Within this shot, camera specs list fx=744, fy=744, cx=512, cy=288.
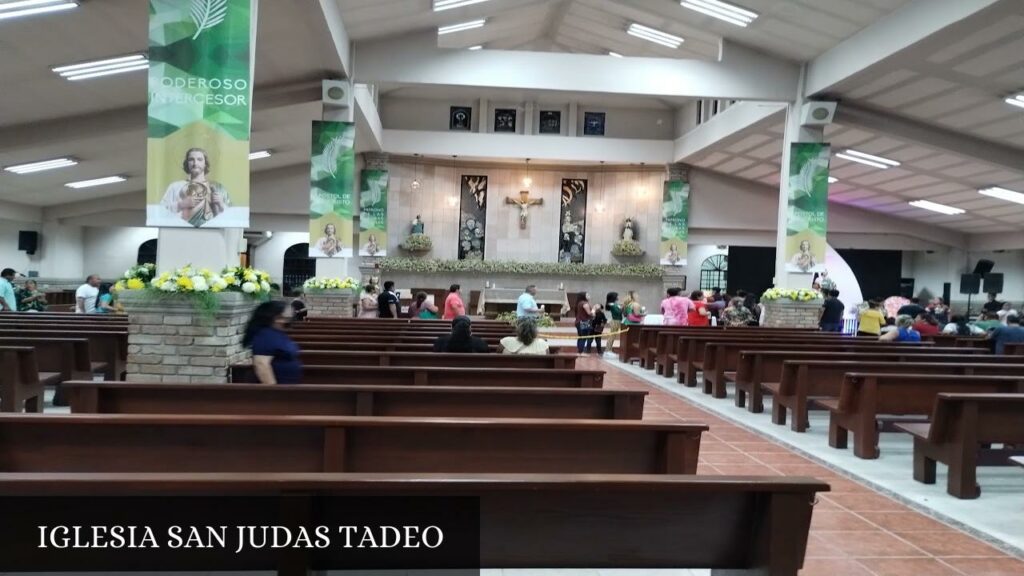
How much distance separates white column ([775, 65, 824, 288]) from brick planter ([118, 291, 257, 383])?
1164cm

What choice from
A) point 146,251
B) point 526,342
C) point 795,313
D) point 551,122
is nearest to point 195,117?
point 526,342

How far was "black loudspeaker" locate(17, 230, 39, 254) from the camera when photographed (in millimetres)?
20570

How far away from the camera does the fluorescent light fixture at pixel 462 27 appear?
655 inches

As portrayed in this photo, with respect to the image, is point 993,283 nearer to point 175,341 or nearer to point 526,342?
point 526,342

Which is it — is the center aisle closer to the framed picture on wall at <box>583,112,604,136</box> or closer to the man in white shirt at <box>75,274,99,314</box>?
the man in white shirt at <box>75,274,99,314</box>

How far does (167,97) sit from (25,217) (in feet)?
55.9

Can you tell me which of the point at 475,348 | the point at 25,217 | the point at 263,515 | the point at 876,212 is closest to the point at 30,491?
the point at 263,515

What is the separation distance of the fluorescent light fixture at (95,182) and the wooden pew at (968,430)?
20275mm

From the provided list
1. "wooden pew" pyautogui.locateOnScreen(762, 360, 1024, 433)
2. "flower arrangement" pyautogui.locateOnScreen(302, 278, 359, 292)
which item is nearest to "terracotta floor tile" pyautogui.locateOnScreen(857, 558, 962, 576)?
"wooden pew" pyautogui.locateOnScreen(762, 360, 1024, 433)

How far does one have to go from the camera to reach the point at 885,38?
39.7 ft

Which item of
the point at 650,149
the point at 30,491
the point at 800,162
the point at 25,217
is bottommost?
the point at 30,491

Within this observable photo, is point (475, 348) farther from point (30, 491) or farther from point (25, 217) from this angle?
point (25, 217)

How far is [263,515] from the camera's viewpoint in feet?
6.98

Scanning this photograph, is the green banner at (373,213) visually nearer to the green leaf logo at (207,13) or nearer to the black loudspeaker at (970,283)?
the green leaf logo at (207,13)
